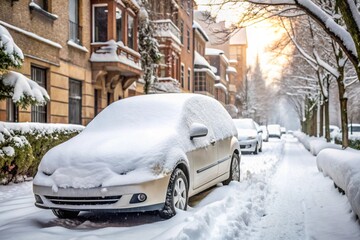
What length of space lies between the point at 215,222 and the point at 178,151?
3.60 ft

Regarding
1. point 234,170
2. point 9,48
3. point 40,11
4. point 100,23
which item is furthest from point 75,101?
point 234,170

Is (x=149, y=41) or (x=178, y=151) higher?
(x=149, y=41)

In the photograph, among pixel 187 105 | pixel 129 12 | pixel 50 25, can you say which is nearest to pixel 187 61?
pixel 129 12

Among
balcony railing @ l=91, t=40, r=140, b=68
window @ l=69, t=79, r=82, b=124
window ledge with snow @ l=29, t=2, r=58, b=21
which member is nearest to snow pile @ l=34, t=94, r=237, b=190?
window ledge with snow @ l=29, t=2, r=58, b=21

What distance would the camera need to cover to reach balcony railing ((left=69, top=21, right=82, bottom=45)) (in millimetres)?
16627

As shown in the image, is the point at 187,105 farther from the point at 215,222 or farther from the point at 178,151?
the point at 215,222

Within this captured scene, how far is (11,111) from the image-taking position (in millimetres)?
12250

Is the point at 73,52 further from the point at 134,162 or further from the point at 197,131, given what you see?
the point at 134,162

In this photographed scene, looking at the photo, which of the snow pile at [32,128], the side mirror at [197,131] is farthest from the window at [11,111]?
the side mirror at [197,131]

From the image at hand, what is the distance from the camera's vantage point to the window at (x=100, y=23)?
18.6 meters

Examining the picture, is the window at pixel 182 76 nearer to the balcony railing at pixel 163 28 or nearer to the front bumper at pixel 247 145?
the balcony railing at pixel 163 28

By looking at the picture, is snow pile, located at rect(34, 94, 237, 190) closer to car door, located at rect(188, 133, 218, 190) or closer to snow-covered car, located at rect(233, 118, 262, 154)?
car door, located at rect(188, 133, 218, 190)

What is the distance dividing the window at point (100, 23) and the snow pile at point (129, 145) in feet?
39.9

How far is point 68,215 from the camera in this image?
5828 millimetres
